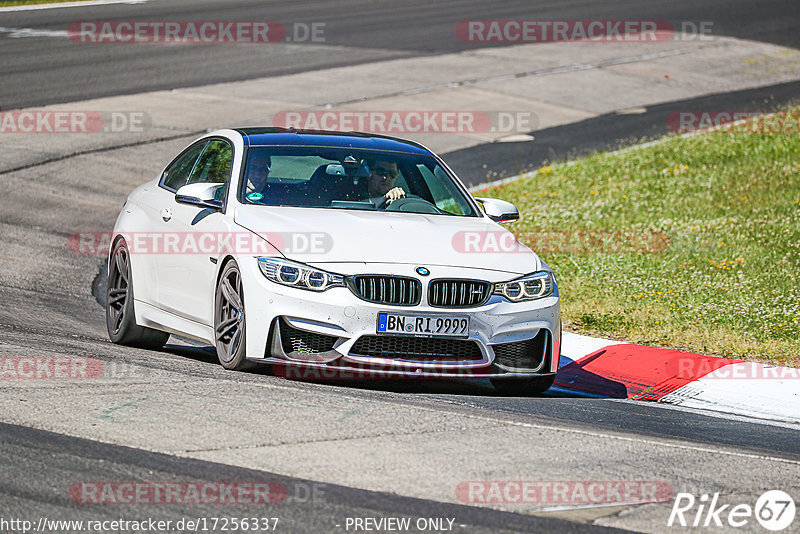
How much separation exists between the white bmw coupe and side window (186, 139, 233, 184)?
1 centimetres

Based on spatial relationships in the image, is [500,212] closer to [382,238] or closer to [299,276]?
[382,238]

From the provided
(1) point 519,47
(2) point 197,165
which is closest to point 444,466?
(2) point 197,165

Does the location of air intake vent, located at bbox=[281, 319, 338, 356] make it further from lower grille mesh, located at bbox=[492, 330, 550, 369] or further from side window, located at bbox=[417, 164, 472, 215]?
side window, located at bbox=[417, 164, 472, 215]

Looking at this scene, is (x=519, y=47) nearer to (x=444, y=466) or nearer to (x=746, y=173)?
(x=746, y=173)

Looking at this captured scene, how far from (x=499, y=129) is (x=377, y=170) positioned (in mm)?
13157

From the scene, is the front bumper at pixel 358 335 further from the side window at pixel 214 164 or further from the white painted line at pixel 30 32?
the white painted line at pixel 30 32

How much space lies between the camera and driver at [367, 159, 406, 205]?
875 centimetres

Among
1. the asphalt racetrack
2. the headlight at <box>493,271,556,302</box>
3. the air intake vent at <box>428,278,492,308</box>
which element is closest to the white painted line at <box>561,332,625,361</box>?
the asphalt racetrack

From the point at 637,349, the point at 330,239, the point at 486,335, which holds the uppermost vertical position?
the point at 330,239

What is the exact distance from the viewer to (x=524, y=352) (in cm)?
788

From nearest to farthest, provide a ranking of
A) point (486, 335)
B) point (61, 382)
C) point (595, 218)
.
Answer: point (61, 382) < point (486, 335) < point (595, 218)

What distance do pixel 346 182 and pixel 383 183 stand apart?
300mm

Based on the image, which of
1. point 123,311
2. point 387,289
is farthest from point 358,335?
point 123,311

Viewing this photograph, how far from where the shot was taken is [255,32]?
101 ft
